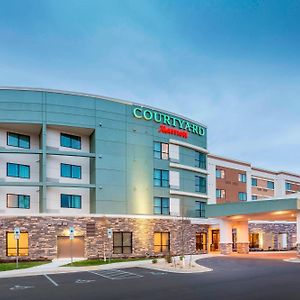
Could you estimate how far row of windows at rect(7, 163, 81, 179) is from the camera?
4097 centimetres

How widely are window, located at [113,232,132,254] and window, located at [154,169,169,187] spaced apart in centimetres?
Result: 651

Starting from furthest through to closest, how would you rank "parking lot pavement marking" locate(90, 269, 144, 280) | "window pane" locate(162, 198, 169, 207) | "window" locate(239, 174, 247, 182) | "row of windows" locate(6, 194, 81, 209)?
"window" locate(239, 174, 247, 182), "window pane" locate(162, 198, 169, 207), "row of windows" locate(6, 194, 81, 209), "parking lot pavement marking" locate(90, 269, 144, 280)

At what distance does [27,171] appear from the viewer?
41906 millimetres

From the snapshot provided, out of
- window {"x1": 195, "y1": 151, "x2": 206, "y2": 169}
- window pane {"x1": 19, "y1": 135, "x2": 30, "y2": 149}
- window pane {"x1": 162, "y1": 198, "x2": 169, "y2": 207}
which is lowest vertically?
window pane {"x1": 162, "y1": 198, "x2": 169, "y2": 207}

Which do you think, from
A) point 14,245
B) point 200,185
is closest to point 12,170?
point 14,245

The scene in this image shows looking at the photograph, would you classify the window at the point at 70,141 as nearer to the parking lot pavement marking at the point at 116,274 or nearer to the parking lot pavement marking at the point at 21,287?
the parking lot pavement marking at the point at 116,274

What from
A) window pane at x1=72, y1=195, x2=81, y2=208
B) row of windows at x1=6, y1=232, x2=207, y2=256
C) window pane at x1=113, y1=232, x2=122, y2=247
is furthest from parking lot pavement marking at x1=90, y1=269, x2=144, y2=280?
window pane at x1=72, y1=195, x2=81, y2=208

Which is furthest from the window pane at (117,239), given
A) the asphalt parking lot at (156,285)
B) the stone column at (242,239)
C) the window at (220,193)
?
the window at (220,193)

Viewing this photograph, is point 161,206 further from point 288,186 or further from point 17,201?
point 288,186

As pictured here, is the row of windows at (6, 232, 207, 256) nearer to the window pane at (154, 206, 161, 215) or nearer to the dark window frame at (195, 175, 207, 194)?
the window pane at (154, 206, 161, 215)

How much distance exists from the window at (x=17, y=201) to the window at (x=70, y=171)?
393 cm

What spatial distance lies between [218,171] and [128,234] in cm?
2036

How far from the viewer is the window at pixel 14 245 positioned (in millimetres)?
38406

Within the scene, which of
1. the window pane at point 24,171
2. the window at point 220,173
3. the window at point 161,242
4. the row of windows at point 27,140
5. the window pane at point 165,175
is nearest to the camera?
the row of windows at point 27,140
